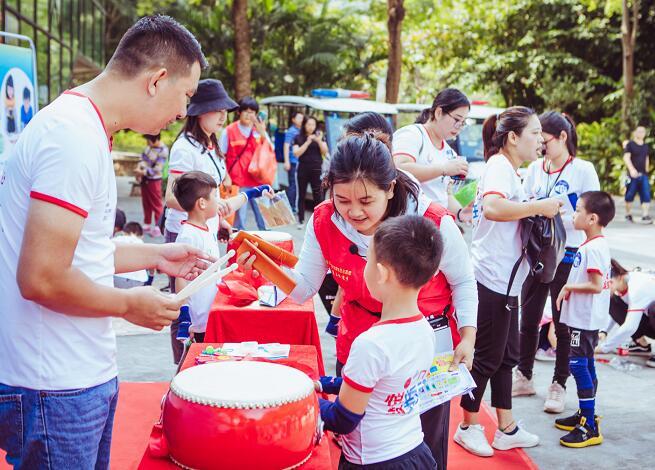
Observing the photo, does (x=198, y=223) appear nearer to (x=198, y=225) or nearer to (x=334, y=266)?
(x=198, y=225)

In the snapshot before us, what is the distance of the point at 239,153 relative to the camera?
7.37 meters

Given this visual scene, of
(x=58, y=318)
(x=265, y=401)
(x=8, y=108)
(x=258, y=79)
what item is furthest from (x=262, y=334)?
(x=258, y=79)

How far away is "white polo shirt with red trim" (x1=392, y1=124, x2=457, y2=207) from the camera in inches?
169

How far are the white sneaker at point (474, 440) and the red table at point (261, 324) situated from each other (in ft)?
3.19

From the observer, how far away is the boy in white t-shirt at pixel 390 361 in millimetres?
2080

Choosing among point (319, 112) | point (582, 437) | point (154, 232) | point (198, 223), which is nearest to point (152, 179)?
point (154, 232)

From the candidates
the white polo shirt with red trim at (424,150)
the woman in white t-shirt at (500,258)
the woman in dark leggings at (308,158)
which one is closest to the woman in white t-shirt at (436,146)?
the white polo shirt with red trim at (424,150)

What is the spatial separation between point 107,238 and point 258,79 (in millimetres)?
22968

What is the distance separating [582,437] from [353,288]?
230 centimetres

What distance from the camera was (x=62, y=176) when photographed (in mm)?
1603

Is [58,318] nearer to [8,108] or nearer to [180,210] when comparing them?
[180,210]

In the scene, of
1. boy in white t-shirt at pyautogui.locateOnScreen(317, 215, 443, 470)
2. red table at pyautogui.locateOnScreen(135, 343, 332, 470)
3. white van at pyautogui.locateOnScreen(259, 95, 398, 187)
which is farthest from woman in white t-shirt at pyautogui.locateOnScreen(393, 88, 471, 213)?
white van at pyautogui.locateOnScreen(259, 95, 398, 187)

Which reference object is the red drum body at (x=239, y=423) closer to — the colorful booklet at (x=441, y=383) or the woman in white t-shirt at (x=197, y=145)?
the colorful booklet at (x=441, y=383)

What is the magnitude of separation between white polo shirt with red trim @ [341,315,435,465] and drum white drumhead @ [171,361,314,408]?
0.58 feet
